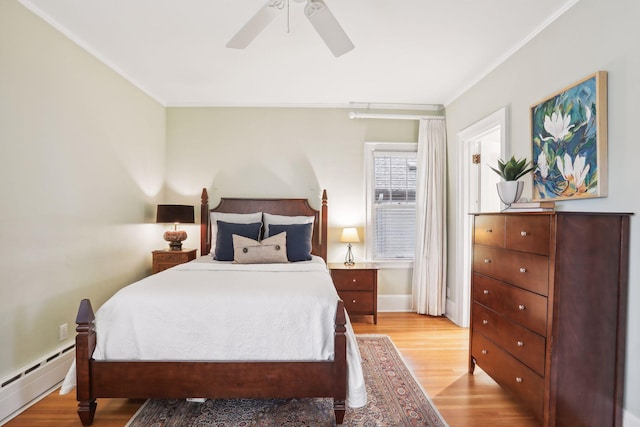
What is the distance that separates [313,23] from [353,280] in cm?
267

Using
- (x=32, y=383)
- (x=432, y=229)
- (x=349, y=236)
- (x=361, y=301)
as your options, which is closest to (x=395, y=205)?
(x=432, y=229)

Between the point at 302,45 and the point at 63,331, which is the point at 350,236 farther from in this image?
the point at 63,331

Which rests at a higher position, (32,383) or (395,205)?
(395,205)

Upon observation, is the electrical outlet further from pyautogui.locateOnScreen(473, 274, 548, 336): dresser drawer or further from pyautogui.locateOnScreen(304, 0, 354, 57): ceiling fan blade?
pyautogui.locateOnScreen(473, 274, 548, 336): dresser drawer

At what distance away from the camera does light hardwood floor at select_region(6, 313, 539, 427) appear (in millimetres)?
2037

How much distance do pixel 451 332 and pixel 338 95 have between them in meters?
2.83

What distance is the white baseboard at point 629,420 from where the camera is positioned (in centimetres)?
173

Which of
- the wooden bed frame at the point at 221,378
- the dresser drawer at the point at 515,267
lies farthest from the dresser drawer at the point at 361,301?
the wooden bed frame at the point at 221,378

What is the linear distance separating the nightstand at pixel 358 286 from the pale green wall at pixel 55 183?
87.0 inches

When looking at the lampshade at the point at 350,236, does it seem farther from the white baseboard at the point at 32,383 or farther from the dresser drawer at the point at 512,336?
the white baseboard at the point at 32,383

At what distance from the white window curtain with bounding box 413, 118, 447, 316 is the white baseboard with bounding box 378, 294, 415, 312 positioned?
0.58 feet

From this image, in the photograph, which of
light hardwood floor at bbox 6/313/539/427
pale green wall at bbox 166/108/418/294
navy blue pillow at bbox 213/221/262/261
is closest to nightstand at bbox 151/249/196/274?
navy blue pillow at bbox 213/221/262/261

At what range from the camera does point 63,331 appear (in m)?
2.59

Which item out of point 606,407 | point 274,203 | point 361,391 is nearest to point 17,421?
point 361,391
